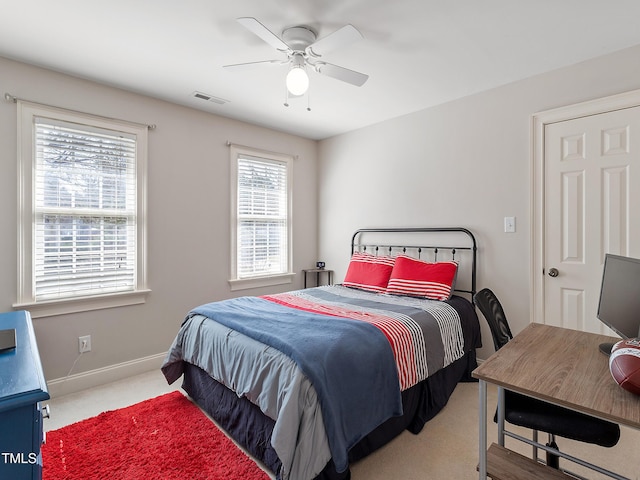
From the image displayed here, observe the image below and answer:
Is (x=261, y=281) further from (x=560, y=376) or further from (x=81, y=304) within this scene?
(x=560, y=376)

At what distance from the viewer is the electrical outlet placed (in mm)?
2744

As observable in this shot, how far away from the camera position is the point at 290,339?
1799mm

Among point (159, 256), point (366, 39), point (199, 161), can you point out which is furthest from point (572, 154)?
point (159, 256)

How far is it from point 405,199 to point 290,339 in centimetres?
231

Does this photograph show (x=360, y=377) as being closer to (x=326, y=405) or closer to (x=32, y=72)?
(x=326, y=405)

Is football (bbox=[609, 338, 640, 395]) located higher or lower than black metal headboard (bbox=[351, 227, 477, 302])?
lower

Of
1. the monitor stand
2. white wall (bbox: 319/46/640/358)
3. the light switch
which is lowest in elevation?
the monitor stand

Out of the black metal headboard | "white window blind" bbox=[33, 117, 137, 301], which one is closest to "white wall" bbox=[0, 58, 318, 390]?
"white window blind" bbox=[33, 117, 137, 301]

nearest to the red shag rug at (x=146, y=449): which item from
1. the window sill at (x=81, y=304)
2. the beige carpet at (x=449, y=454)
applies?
the beige carpet at (x=449, y=454)

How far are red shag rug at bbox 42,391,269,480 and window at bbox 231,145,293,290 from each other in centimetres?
162

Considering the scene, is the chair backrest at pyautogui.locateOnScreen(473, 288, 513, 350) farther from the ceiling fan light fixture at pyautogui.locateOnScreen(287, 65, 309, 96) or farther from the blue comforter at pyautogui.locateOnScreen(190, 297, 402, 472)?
the ceiling fan light fixture at pyautogui.locateOnScreen(287, 65, 309, 96)

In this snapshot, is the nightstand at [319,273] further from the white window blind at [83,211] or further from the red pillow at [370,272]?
the white window blind at [83,211]

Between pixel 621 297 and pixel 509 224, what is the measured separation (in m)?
1.49

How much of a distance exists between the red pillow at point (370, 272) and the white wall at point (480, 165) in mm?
487
